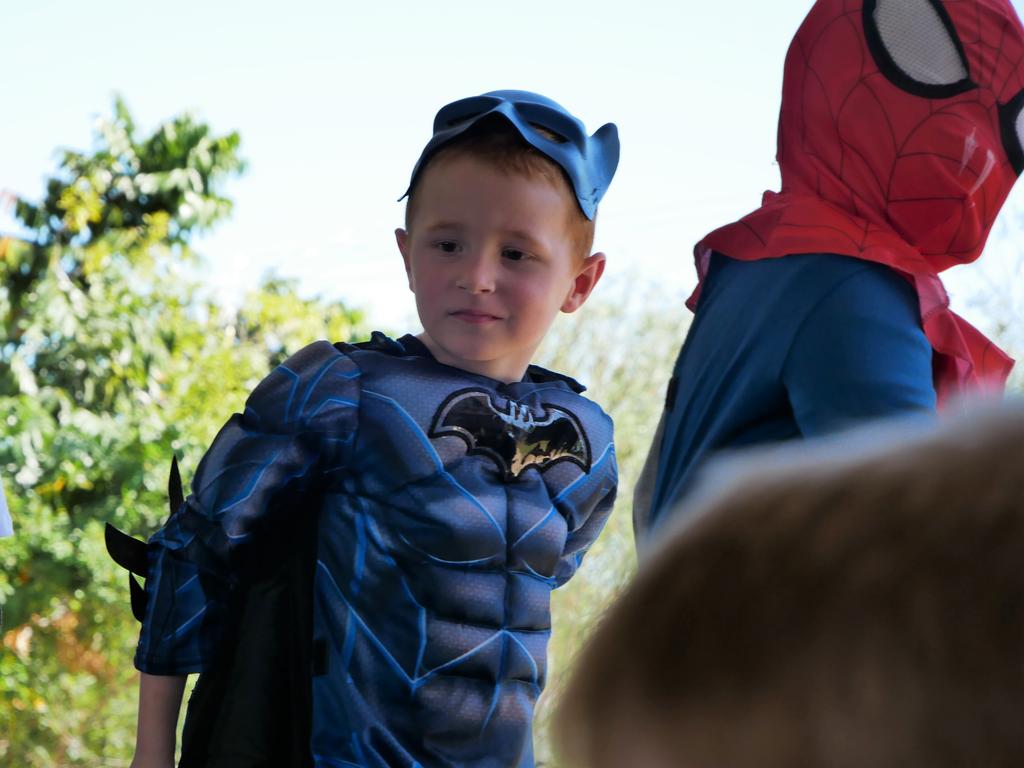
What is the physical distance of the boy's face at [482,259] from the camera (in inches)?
63.1

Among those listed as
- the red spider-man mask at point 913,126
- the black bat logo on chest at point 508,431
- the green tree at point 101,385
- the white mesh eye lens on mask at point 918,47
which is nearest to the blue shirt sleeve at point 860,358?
the red spider-man mask at point 913,126

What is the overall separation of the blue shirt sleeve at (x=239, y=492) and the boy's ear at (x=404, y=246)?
16 cm

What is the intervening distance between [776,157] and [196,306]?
6.51 m

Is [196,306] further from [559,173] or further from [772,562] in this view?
[772,562]

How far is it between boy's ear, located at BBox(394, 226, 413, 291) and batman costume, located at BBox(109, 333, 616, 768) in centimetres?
12

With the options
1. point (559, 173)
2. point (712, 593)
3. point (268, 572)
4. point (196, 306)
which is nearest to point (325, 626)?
point (268, 572)

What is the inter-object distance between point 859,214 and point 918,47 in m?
0.18

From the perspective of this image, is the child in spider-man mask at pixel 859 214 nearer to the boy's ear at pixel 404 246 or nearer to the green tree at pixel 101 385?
the boy's ear at pixel 404 246

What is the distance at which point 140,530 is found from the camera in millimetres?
7039

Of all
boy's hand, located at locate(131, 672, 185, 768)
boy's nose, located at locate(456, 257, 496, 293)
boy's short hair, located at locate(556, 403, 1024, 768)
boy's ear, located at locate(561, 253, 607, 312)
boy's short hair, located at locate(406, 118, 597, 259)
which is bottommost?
boy's hand, located at locate(131, 672, 185, 768)

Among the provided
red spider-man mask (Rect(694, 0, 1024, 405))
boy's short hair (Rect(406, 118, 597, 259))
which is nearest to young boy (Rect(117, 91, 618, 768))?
boy's short hair (Rect(406, 118, 597, 259))

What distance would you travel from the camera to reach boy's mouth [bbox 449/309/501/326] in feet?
5.25

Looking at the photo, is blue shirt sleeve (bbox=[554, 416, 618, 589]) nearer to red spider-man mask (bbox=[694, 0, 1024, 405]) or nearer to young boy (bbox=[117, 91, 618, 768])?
young boy (bbox=[117, 91, 618, 768])

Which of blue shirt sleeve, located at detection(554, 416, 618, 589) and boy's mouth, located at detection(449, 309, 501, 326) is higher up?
boy's mouth, located at detection(449, 309, 501, 326)
